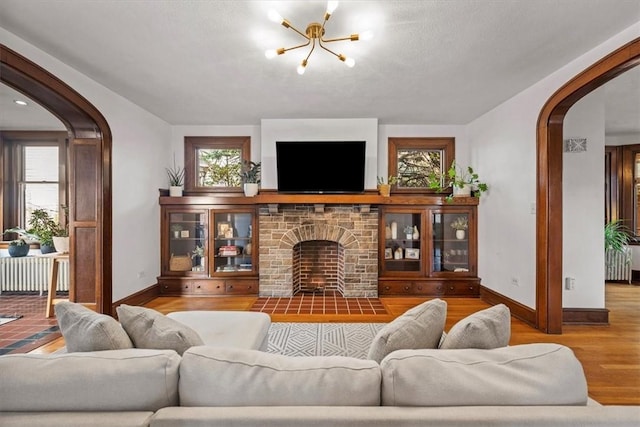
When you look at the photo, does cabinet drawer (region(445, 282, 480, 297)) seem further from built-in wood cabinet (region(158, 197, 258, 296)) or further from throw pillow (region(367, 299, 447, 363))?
throw pillow (region(367, 299, 447, 363))

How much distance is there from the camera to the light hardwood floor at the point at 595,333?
2.28 m

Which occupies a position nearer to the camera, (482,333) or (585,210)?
(482,333)

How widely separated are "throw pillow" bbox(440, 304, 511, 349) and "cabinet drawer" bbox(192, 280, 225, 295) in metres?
4.07

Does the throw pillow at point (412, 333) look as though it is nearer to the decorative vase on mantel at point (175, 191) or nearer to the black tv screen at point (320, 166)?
the black tv screen at point (320, 166)

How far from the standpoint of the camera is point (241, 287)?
4727mm

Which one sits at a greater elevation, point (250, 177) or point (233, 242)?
point (250, 177)

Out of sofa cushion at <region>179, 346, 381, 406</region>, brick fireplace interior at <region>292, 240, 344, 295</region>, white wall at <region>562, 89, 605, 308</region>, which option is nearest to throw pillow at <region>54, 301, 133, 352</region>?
sofa cushion at <region>179, 346, 381, 406</region>

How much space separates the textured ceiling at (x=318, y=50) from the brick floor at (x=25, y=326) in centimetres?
269

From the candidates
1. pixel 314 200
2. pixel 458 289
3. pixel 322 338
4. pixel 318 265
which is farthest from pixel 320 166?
pixel 458 289

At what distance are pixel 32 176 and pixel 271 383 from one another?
616 cm

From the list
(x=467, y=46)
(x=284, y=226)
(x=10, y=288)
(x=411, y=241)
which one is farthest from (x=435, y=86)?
(x=10, y=288)

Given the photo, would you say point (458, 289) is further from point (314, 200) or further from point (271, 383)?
point (271, 383)

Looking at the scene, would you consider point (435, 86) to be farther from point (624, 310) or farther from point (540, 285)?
point (624, 310)

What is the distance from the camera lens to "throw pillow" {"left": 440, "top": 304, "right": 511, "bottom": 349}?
118 centimetres
